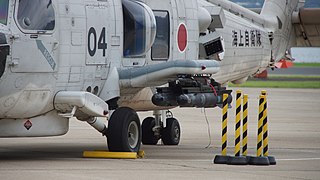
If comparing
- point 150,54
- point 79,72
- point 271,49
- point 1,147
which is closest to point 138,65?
point 150,54

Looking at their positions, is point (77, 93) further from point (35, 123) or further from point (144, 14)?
point (144, 14)

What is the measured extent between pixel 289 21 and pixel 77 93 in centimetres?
956

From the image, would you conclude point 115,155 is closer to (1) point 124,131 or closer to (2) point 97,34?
(1) point 124,131

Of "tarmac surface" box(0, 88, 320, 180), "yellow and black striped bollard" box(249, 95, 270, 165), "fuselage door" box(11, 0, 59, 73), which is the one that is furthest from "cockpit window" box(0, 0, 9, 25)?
"yellow and black striped bollard" box(249, 95, 270, 165)

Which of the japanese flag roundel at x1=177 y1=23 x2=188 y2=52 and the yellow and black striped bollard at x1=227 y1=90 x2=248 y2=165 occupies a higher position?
the japanese flag roundel at x1=177 y1=23 x2=188 y2=52

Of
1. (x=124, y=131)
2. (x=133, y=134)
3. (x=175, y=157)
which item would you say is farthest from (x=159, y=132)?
(x=124, y=131)

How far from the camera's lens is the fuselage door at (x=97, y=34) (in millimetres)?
18469

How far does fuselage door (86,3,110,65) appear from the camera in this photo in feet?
60.6

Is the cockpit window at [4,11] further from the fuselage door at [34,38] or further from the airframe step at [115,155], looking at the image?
the airframe step at [115,155]

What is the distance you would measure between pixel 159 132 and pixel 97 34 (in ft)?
15.2

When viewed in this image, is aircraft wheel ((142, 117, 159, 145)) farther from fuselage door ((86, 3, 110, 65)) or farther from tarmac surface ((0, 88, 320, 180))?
fuselage door ((86, 3, 110, 65))

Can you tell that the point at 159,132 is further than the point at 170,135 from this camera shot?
Yes

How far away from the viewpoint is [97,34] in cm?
1866

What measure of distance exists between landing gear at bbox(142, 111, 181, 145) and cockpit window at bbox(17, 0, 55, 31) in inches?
219
